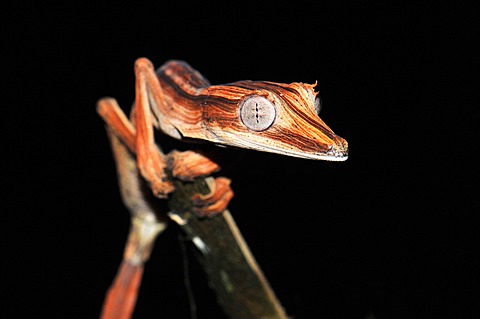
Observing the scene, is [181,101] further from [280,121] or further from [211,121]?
[280,121]

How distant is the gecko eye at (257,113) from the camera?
4.18ft

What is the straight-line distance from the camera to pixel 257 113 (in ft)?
4.24

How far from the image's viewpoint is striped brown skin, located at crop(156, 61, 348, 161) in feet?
4.09

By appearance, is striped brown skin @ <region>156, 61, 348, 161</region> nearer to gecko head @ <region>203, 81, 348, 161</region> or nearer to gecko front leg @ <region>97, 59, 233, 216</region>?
gecko head @ <region>203, 81, 348, 161</region>

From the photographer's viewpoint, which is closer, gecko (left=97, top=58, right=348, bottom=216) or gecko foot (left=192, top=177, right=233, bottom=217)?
gecko (left=97, top=58, right=348, bottom=216)

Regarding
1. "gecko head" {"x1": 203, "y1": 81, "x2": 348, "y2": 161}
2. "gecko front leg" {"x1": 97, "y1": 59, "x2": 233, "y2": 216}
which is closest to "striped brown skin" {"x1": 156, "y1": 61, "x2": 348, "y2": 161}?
"gecko head" {"x1": 203, "y1": 81, "x2": 348, "y2": 161}

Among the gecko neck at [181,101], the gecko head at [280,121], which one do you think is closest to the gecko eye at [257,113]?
the gecko head at [280,121]

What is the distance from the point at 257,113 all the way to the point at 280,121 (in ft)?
0.18

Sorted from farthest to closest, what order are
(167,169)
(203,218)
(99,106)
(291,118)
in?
(99,106), (203,218), (167,169), (291,118)

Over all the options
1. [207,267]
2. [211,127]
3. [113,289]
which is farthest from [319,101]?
[113,289]

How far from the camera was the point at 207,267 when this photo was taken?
1970 mm

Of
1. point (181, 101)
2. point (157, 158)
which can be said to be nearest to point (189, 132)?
point (181, 101)

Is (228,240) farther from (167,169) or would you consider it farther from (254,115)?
(254,115)

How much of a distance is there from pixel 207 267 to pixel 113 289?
0.44m
